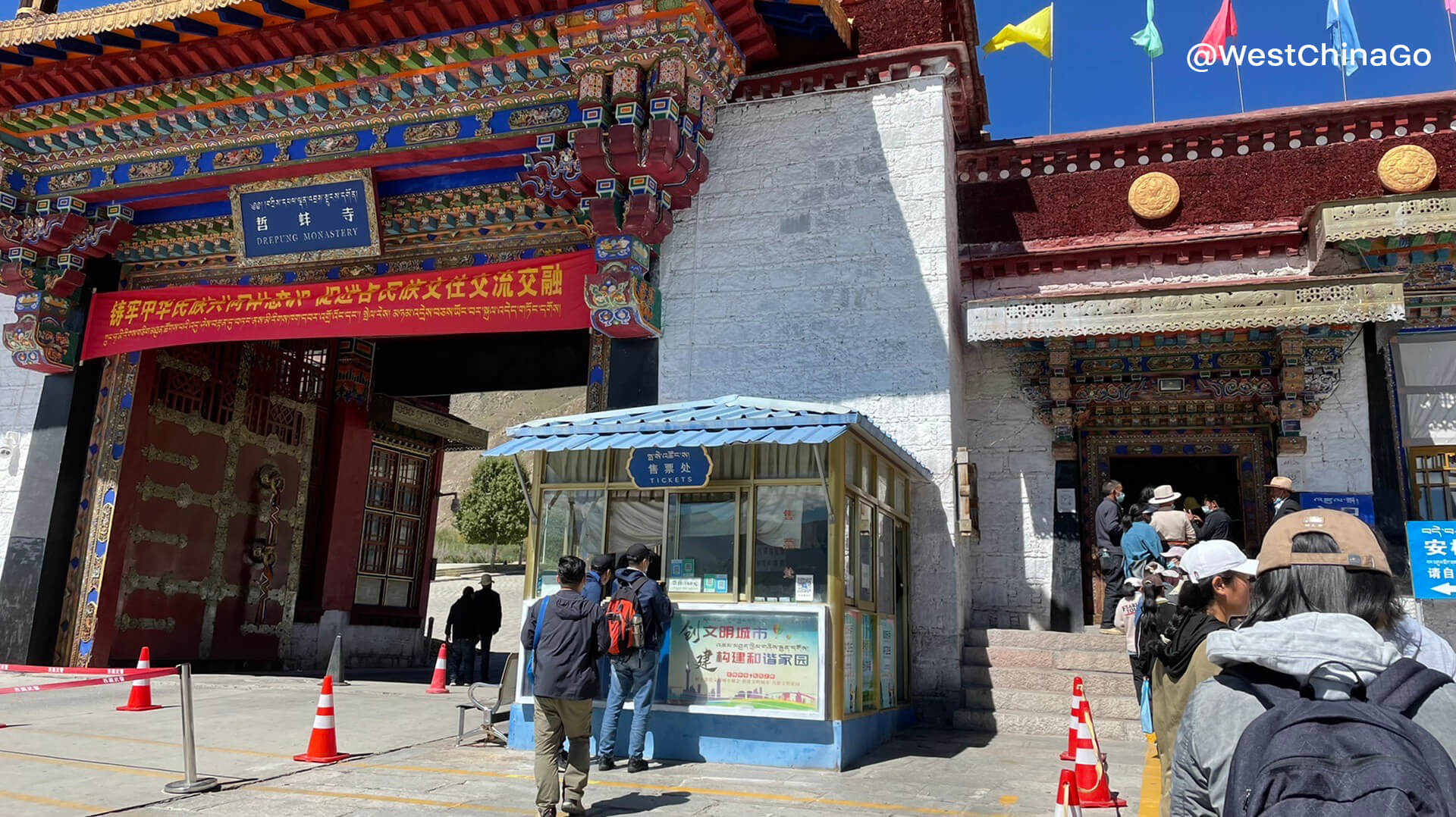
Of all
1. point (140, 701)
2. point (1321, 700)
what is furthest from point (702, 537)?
point (1321, 700)

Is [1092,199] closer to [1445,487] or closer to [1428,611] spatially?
[1445,487]

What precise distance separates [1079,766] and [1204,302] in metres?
6.64

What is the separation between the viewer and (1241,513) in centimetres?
1187

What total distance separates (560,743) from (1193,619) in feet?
13.4

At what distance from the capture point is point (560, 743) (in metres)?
6.02

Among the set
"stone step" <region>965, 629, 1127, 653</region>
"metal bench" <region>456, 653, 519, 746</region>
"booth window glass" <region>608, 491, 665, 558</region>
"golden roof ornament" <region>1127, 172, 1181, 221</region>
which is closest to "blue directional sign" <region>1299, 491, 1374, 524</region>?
"stone step" <region>965, 629, 1127, 653</region>

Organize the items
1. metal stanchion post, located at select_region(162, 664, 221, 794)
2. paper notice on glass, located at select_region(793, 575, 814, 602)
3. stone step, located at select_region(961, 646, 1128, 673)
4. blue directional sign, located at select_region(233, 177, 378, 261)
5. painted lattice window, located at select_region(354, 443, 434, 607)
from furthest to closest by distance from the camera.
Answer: painted lattice window, located at select_region(354, 443, 434, 607) < blue directional sign, located at select_region(233, 177, 378, 261) < stone step, located at select_region(961, 646, 1128, 673) < paper notice on glass, located at select_region(793, 575, 814, 602) < metal stanchion post, located at select_region(162, 664, 221, 794)

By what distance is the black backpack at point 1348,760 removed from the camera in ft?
4.87

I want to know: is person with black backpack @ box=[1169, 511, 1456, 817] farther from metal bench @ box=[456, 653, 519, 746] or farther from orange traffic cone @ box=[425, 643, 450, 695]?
orange traffic cone @ box=[425, 643, 450, 695]

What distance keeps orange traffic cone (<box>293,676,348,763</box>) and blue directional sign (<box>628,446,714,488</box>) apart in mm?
3014

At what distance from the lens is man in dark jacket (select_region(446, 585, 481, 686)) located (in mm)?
14734

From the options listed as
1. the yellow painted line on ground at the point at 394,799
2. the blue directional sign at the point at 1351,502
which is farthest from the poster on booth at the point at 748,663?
the blue directional sign at the point at 1351,502

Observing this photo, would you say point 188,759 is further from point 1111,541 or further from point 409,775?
point 1111,541

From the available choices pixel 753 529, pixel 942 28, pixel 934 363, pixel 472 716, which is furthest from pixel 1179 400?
pixel 472 716
